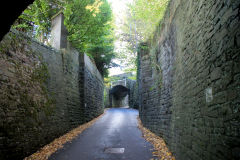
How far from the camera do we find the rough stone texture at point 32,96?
16.6 ft

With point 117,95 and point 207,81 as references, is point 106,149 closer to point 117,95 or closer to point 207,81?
point 207,81

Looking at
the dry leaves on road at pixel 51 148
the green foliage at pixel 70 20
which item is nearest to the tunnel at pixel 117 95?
the green foliage at pixel 70 20

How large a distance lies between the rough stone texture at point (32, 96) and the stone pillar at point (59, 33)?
0.46 meters

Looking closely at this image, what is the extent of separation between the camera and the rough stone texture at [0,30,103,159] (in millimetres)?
5051

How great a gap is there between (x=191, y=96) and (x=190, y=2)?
2095 mm

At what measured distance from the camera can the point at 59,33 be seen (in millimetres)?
9438

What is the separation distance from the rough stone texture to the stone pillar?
0.46 meters

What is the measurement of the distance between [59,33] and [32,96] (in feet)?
14.2

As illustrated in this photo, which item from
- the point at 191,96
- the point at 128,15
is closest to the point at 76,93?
the point at 191,96

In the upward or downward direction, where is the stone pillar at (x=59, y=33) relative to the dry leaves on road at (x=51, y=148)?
upward

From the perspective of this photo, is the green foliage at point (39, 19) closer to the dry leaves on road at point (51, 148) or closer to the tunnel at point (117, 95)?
the dry leaves on road at point (51, 148)

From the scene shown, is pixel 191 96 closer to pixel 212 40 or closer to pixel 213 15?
pixel 212 40

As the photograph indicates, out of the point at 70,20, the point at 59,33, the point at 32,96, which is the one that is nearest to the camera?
the point at 32,96

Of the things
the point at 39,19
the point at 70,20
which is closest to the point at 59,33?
the point at 70,20
